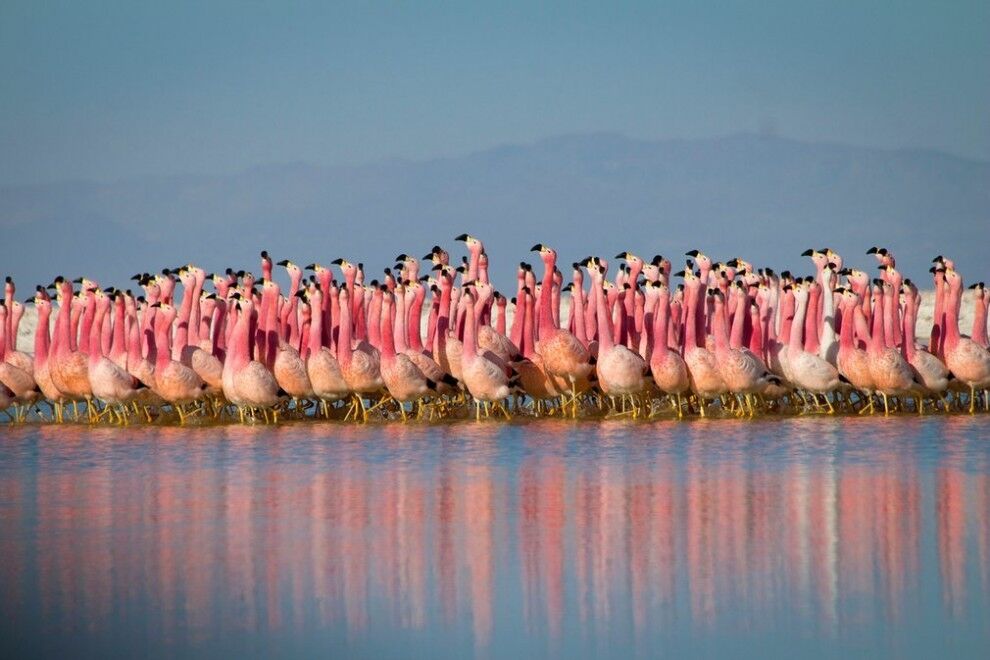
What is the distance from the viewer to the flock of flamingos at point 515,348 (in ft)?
63.7

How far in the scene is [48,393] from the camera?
21828 mm

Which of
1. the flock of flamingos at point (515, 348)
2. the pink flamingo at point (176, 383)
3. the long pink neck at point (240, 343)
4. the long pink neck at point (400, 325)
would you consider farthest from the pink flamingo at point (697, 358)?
the pink flamingo at point (176, 383)

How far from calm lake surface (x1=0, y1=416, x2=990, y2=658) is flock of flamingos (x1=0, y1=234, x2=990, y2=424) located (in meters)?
2.93

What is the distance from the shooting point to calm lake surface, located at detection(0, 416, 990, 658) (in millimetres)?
8406

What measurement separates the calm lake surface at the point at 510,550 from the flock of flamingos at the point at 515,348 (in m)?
2.93

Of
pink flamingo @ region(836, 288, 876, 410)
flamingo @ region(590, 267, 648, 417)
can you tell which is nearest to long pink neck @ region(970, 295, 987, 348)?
pink flamingo @ region(836, 288, 876, 410)

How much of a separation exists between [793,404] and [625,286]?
260 centimetres

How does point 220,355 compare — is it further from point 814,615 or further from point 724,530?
point 814,615

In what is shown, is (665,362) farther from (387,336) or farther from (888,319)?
(387,336)

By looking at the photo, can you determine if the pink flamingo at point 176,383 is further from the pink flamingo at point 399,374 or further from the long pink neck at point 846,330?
the long pink neck at point 846,330

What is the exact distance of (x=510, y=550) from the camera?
10.4 metres

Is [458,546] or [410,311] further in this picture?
[410,311]

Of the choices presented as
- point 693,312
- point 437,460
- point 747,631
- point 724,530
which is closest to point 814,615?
point 747,631

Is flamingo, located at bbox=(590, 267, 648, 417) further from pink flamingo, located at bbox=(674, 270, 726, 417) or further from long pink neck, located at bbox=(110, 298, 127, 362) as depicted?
long pink neck, located at bbox=(110, 298, 127, 362)
